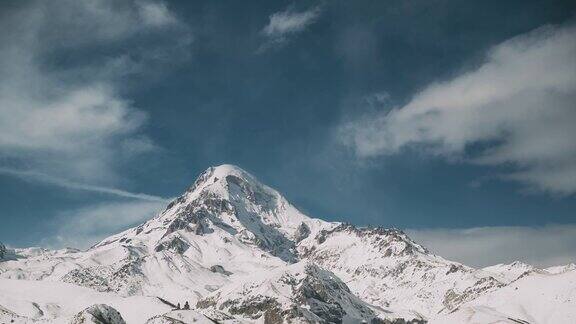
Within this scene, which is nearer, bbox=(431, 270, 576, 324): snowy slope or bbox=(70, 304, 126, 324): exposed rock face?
bbox=(70, 304, 126, 324): exposed rock face

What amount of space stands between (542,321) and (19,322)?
147m

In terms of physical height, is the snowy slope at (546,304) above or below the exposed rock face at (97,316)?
above

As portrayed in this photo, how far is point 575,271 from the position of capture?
19850cm

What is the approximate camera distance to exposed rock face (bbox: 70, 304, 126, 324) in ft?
298

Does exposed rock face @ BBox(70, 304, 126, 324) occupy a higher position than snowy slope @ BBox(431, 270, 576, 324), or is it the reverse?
snowy slope @ BBox(431, 270, 576, 324)

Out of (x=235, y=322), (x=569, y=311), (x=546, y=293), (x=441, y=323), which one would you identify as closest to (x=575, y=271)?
(x=546, y=293)

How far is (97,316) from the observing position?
92688 millimetres

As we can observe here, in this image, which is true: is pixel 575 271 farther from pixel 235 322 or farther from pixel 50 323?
pixel 50 323

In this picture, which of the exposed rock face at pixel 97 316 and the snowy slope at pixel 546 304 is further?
the snowy slope at pixel 546 304

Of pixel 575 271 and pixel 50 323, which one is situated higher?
pixel 575 271

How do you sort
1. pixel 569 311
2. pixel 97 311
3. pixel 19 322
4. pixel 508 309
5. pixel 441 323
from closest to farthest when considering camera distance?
pixel 97 311
pixel 19 322
pixel 441 323
pixel 569 311
pixel 508 309

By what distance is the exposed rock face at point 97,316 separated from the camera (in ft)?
298

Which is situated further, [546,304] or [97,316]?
[546,304]

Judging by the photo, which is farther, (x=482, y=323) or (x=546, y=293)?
(x=546, y=293)
